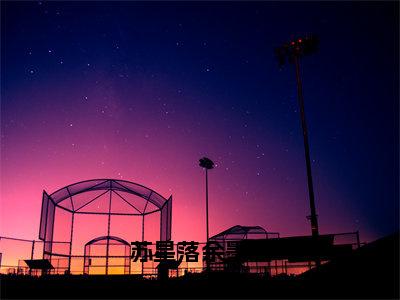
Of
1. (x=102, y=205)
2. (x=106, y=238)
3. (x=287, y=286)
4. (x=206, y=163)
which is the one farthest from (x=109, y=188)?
(x=287, y=286)

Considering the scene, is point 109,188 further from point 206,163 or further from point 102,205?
point 206,163

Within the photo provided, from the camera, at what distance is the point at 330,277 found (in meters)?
6.34

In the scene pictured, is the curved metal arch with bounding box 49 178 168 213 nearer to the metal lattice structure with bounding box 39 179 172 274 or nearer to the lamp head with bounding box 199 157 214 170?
the metal lattice structure with bounding box 39 179 172 274

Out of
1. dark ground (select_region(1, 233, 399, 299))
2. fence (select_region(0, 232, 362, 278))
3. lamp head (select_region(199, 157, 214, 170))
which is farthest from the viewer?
lamp head (select_region(199, 157, 214, 170))

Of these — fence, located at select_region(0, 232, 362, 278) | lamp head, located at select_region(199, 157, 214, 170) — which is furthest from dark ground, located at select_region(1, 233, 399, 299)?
lamp head, located at select_region(199, 157, 214, 170)

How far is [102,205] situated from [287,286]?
60.6 feet

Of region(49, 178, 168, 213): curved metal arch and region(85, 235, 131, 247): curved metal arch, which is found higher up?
region(49, 178, 168, 213): curved metal arch

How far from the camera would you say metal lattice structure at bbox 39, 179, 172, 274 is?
2078 centimetres

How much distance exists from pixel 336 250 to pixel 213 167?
1797cm

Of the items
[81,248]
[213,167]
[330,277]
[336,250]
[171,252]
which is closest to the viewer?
[330,277]

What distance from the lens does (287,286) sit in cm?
712

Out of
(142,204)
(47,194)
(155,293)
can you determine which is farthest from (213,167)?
(155,293)

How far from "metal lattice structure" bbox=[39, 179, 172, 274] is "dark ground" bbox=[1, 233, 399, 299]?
1126 centimetres

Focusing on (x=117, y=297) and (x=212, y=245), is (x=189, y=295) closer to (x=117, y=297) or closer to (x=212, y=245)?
(x=117, y=297)
